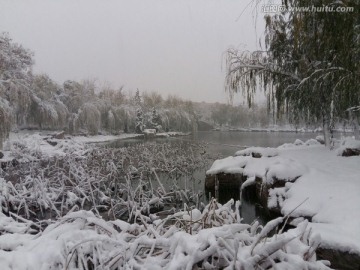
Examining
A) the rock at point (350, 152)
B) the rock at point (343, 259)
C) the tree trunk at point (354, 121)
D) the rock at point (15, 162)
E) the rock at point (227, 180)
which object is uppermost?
the tree trunk at point (354, 121)

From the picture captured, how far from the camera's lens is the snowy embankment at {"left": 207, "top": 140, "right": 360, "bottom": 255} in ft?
12.8

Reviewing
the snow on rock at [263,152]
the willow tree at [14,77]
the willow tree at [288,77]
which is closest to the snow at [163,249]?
the willow tree at [288,77]

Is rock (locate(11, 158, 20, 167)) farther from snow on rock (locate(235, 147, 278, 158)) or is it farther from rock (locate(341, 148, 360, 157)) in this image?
rock (locate(341, 148, 360, 157))

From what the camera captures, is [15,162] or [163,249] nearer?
[163,249]

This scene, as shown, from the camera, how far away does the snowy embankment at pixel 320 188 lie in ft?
12.8

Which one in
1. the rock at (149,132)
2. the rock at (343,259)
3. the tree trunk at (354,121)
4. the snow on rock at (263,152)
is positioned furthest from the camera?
the rock at (149,132)

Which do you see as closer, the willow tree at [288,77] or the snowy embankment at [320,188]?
the snowy embankment at [320,188]

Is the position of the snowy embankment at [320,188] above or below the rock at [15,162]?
above

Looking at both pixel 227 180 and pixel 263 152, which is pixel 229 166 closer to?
pixel 227 180

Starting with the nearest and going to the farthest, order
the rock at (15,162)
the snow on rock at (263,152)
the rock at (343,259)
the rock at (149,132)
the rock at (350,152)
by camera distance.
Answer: the rock at (343,259)
the rock at (350,152)
the snow on rock at (263,152)
the rock at (15,162)
the rock at (149,132)

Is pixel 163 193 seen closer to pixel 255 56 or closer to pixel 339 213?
pixel 339 213

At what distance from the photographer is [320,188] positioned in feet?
19.8

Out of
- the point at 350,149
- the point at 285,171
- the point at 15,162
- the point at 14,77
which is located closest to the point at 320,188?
the point at 285,171

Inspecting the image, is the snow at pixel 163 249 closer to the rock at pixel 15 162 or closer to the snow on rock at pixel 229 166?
the snow on rock at pixel 229 166
